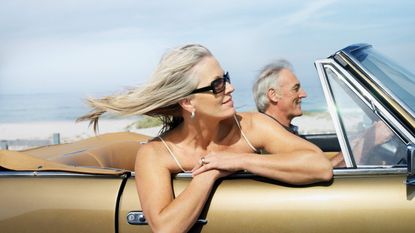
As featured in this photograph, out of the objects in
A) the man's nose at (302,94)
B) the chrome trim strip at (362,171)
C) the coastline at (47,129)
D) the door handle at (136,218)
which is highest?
the man's nose at (302,94)

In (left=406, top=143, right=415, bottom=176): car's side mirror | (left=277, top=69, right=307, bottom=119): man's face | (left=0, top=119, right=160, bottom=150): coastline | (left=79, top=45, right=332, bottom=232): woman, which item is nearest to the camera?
(left=406, top=143, right=415, bottom=176): car's side mirror

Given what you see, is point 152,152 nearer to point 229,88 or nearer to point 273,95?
point 229,88

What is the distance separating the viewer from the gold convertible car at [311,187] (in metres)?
2.51

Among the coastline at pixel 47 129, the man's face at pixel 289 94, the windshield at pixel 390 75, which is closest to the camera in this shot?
the windshield at pixel 390 75

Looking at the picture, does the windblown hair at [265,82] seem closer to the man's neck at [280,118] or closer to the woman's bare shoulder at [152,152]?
the man's neck at [280,118]

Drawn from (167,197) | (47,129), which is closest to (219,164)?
(167,197)

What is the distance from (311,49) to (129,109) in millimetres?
31838

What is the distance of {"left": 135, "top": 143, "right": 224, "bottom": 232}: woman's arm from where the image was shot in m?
2.52

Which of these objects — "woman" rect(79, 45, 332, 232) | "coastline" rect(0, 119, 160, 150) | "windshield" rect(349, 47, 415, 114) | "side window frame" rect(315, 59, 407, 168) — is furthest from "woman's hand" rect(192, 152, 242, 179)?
"coastline" rect(0, 119, 160, 150)

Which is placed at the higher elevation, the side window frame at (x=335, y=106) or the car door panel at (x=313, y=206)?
the side window frame at (x=335, y=106)

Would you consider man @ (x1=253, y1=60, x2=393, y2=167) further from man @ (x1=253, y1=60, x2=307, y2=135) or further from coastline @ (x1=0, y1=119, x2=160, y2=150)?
coastline @ (x1=0, y1=119, x2=160, y2=150)

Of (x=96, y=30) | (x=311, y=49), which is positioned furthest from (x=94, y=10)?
(x=311, y=49)

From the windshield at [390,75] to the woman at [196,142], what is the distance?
46 cm

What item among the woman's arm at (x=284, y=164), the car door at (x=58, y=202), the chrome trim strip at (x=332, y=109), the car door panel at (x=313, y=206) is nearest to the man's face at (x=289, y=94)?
the chrome trim strip at (x=332, y=109)
